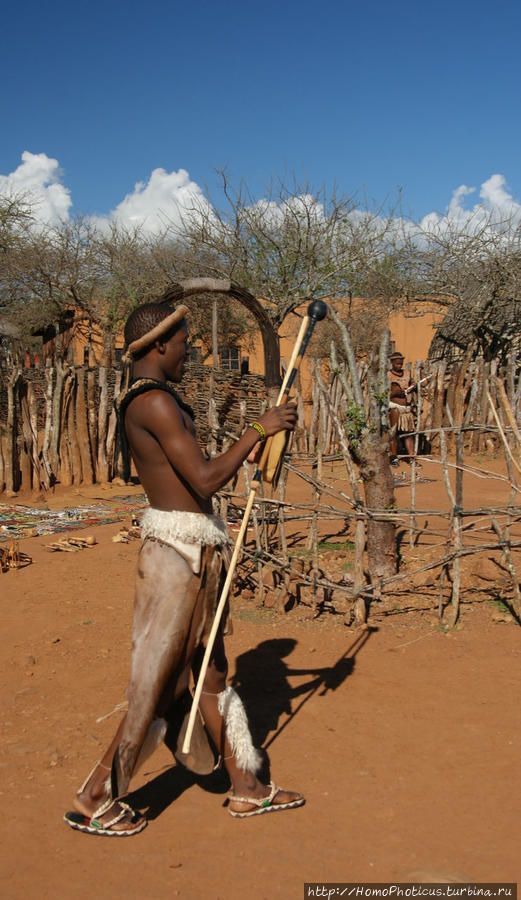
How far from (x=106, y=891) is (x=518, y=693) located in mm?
2211

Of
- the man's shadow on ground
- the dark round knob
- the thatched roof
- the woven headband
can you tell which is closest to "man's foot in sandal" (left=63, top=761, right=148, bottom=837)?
the man's shadow on ground

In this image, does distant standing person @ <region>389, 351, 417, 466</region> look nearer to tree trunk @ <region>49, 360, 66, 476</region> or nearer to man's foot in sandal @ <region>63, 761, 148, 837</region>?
tree trunk @ <region>49, 360, 66, 476</region>

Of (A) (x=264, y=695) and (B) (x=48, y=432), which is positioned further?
(B) (x=48, y=432)

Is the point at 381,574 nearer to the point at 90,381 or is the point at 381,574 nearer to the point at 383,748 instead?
the point at 383,748

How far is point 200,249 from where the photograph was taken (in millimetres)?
17375

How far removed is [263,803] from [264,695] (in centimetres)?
113

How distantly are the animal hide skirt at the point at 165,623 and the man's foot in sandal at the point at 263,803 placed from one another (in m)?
0.16

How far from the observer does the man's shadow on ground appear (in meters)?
2.76

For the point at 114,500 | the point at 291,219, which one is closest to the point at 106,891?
the point at 114,500

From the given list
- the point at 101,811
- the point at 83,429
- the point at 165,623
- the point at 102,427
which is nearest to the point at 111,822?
the point at 101,811

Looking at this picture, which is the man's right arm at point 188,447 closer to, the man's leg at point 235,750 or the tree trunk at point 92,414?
the man's leg at point 235,750

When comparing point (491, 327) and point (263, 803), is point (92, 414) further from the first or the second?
point (263, 803)

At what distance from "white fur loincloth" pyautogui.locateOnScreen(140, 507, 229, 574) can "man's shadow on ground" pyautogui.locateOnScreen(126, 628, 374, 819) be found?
0.97m

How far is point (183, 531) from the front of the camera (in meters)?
2.45
